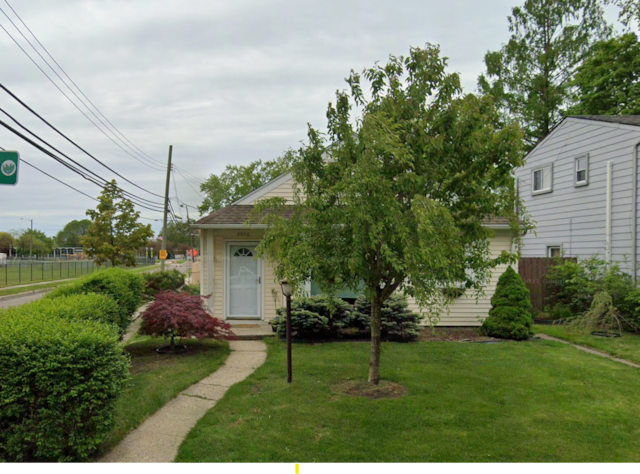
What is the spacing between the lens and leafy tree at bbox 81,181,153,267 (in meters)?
24.5

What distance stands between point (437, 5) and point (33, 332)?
7332 millimetres

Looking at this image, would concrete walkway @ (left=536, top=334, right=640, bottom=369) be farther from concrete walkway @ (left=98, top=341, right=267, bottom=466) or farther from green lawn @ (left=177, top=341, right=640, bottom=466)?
concrete walkway @ (left=98, top=341, right=267, bottom=466)

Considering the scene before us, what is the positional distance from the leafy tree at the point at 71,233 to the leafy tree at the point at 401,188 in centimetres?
11922

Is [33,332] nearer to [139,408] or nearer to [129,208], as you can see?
[139,408]

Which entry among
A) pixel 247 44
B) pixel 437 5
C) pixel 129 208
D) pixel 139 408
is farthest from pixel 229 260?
pixel 129 208

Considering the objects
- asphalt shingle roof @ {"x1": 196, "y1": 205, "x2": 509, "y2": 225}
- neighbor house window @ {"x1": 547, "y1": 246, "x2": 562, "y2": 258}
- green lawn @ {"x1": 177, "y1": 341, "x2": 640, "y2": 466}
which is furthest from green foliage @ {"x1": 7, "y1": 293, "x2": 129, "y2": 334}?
neighbor house window @ {"x1": 547, "y1": 246, "x2": 562, "y2": 258}

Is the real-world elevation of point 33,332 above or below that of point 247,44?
below

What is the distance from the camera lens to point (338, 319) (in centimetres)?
987

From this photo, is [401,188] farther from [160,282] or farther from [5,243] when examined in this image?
[5,243]

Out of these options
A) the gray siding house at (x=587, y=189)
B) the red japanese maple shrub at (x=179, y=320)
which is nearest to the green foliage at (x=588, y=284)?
the gray siding house at (x=587, y=189)

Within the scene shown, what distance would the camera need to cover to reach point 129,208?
2536 cm

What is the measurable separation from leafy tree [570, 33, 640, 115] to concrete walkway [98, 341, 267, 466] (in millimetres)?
19626

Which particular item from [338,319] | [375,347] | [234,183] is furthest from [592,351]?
[234,183]

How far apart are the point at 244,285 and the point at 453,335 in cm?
514
